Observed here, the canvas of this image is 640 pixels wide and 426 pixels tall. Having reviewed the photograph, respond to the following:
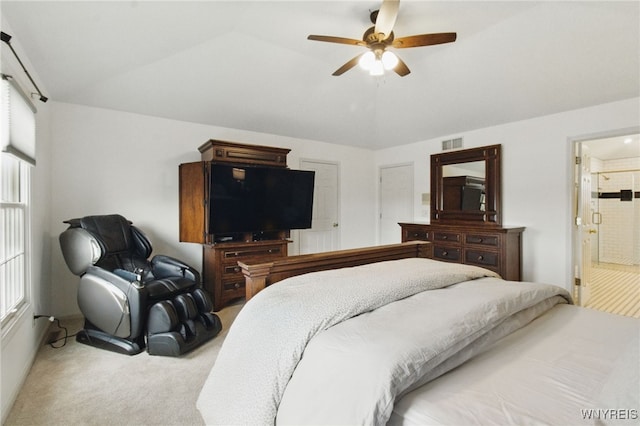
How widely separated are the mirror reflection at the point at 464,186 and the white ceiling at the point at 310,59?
0.60 metres

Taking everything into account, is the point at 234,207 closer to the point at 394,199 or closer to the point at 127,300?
the point at 127,300

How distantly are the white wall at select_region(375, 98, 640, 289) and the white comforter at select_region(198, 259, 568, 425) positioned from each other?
237cm

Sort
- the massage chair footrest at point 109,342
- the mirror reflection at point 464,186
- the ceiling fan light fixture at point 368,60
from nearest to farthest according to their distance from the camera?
1. the ceiling fan light fixture at point 368,60
2. the massage chair footrest at point 109,342
3. the mirror reflection at point 464,186

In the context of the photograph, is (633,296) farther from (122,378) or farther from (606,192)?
(122,378)

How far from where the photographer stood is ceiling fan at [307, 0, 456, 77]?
1.98m

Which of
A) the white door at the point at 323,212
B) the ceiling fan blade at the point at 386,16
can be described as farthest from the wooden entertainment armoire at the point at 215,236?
the ceiling fan blade at the point at 386,16

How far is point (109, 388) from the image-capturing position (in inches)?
81.9

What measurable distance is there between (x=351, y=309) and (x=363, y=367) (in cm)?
35

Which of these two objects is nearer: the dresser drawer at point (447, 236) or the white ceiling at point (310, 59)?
the white ceiling at point (310, 59)

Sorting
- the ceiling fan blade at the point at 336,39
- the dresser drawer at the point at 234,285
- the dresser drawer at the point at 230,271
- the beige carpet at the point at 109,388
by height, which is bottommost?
the beige carpet at the point at 109,388

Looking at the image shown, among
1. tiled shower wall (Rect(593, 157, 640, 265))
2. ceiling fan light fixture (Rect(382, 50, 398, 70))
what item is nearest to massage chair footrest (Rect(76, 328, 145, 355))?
ceiling fan light fixture (Rect(382, 50, 398, 70))

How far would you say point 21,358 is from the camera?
2.12 m

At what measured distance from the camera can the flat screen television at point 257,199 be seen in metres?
3.56

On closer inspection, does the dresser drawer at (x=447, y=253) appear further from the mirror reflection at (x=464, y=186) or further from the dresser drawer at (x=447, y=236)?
the mirror reflection at (x=464, y=186)
